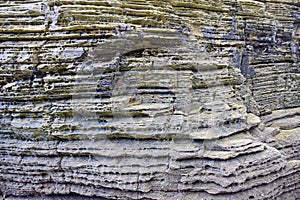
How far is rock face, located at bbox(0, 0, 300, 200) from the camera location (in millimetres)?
6195

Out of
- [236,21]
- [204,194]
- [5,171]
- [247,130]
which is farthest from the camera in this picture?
[236,21]

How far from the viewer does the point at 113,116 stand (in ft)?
20.8

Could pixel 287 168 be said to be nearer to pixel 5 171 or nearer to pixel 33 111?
pixel 33 111

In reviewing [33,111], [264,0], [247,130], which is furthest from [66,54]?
[264,0]

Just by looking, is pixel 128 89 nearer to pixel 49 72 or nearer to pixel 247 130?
pixel 49 72

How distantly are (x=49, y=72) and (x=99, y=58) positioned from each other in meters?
1.22

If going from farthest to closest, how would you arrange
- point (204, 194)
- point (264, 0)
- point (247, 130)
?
point (264, 0) < point (247, 130) < point (204, 194)

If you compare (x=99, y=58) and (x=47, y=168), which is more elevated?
(x=99, y=58)

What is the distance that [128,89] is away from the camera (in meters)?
6.41

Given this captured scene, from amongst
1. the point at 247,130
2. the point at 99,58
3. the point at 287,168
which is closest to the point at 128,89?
the point at 99,58

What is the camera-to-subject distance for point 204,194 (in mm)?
6152

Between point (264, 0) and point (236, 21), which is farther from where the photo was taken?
point (264, 0)

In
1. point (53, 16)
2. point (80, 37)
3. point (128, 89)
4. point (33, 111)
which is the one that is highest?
point (53, 16)

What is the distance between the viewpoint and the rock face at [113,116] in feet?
20.3
